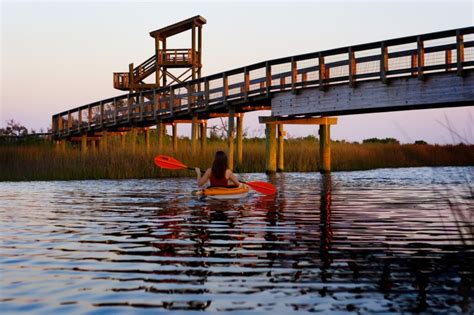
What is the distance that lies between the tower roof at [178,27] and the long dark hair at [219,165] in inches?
1114

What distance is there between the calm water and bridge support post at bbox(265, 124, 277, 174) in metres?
13.0

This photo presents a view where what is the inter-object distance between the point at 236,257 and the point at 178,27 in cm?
3786

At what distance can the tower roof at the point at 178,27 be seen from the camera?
43.5 m

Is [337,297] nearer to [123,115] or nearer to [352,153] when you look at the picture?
[352,153]

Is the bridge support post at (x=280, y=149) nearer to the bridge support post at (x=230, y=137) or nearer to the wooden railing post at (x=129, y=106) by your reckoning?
the bridge support post at (x=230, y=137)

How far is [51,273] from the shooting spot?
24.0 feet

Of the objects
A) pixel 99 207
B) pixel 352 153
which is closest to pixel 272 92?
pixel 352 153

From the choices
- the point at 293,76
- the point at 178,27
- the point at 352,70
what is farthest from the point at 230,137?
the point at 178,27

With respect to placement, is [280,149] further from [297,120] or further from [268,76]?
[268,76]

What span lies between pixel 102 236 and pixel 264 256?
2.84 meters

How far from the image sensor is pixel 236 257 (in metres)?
8.20

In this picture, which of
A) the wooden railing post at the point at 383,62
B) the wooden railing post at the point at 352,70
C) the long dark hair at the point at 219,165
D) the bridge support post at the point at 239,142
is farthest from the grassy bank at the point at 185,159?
the long dark hair at the point at 219,165

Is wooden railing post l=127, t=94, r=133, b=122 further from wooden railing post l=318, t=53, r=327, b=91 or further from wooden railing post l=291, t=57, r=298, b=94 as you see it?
wooden railing post l=318, t=53, r=327, b=91

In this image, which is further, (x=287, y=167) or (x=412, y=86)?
(x=287, y=167)
